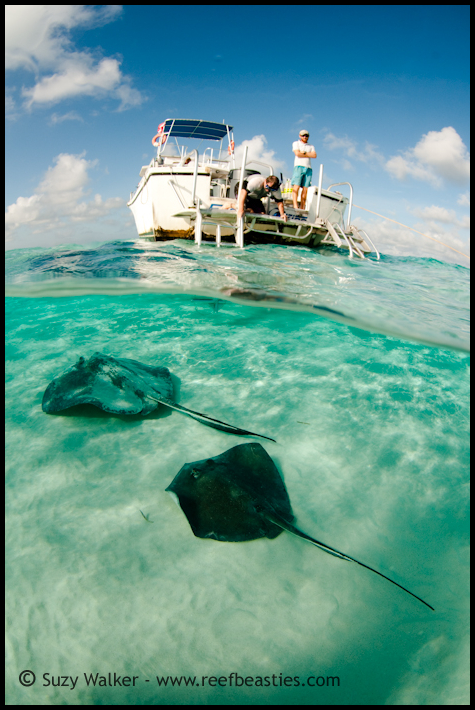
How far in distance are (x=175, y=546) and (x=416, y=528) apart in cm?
236

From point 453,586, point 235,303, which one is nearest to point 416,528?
point 453,586

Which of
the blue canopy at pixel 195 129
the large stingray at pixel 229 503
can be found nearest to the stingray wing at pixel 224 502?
the large stingray at pixel 229 503

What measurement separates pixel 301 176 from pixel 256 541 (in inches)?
557

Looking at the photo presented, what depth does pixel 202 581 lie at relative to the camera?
2.48m

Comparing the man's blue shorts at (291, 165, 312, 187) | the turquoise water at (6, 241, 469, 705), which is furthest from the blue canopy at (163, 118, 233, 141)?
the turquoise water at (6, 241, 469, 705)

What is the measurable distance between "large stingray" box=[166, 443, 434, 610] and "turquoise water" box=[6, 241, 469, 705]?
369 mm

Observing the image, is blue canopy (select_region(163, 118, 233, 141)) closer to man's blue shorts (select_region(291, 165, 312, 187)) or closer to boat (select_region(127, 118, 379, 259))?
boat (select_region(127, 118, 379, 259))

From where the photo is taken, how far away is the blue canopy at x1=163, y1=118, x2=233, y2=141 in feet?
55.9

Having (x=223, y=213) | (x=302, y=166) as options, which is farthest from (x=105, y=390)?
(x=302, y=166)

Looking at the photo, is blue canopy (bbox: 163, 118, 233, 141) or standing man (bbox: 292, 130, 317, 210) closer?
standing man (bbox: 292, 130, 317, 210)

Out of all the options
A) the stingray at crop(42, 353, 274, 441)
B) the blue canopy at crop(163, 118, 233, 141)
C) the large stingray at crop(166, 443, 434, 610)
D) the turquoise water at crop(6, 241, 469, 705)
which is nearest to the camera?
the turquoise water at crop(6, 241, 469, 705)

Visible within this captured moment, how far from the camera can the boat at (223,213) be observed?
12141 mm

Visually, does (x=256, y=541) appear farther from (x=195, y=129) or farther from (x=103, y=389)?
(x=195, y=129)

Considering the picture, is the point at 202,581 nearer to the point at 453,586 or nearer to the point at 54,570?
the point at 54,570
